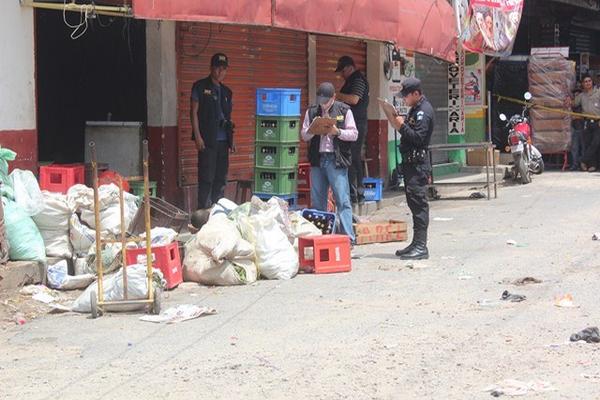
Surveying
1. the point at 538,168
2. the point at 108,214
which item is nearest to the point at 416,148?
the point at 108,214

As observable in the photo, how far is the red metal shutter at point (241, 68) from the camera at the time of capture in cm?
1177

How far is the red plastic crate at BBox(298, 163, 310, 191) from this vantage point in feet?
42.2

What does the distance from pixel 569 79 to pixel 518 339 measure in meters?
15.2

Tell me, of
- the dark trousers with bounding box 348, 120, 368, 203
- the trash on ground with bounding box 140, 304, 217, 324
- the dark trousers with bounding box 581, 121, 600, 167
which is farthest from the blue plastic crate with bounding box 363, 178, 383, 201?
the dark trousers with bounding box 581, 121, 600, 167

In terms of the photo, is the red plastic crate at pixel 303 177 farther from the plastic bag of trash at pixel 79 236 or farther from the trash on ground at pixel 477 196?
the plastic bag of trash at pixel 79 236

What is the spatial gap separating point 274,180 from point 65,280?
4.06 metres

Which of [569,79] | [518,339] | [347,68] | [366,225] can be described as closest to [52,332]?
[518,339]

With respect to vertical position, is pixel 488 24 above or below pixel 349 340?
above

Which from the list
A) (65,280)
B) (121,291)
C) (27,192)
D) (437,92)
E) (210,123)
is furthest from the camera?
(437,92)

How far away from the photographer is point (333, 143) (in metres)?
10.3

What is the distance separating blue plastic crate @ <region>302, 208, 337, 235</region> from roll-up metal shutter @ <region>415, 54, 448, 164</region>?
9.20m

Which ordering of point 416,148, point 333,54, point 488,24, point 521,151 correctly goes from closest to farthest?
point 416,148 → point 333,54 → point 488,24 → point 521,151

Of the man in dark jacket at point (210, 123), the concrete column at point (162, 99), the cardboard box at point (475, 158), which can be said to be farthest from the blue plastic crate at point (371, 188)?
the cardboard box at point (475, 158)

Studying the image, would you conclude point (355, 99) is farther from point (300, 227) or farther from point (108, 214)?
point (108, 214)
